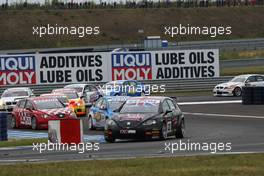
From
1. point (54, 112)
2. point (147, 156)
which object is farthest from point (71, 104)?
point (147, 156)

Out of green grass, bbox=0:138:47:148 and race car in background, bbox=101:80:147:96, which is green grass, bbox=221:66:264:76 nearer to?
race car in background, bbox=101:80:147:96

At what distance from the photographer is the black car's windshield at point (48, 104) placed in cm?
3306

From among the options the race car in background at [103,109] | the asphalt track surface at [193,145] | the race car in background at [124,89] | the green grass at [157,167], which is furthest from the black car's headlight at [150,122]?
the race car in background at [124,89]

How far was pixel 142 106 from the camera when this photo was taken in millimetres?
25578

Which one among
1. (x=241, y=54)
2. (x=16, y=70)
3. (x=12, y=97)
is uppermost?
(x=241, y=54)

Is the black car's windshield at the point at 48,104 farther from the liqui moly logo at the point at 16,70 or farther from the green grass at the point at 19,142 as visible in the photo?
the liqui moly logo at the point at 16,70

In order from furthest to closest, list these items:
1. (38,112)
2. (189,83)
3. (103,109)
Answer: (189,83), (38,112), (103,109)

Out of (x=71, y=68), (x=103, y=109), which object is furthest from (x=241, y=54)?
(x=103, y=109)

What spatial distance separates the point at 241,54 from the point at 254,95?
30153mm

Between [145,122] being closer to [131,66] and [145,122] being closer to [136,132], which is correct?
[136,132]

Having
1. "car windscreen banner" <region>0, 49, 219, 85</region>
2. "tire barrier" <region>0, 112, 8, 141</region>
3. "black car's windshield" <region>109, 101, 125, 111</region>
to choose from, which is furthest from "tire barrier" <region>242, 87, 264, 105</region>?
"tire barrier" <region>0, 112, 8, 141</region>

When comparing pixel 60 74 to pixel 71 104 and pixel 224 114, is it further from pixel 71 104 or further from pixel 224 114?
pixel 224 114

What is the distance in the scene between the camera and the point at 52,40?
82688 millimetres

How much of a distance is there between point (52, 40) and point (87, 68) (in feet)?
98.0
